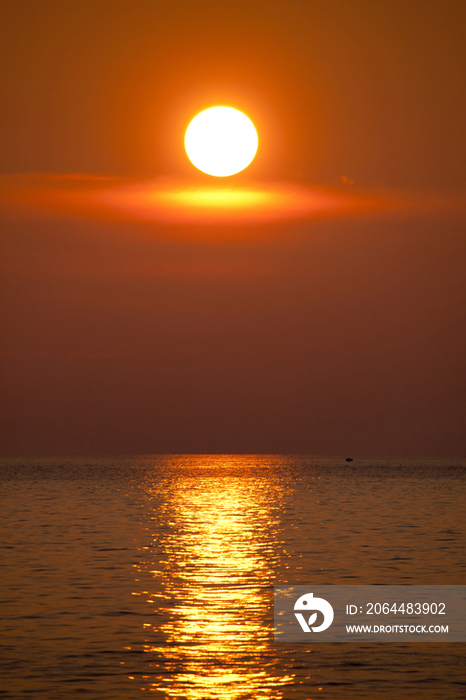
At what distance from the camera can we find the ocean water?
20328mm

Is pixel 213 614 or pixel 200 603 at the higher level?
pixel 200 603

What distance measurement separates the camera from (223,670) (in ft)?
68.7

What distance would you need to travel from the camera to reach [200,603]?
1152 inches

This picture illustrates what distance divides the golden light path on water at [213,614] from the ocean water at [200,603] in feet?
0.18

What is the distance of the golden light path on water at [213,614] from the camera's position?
20234 mm

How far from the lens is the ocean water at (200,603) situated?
20.3 meters

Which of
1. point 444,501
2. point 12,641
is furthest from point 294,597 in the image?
point 444,501

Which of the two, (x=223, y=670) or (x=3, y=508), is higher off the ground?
(x=3, y=508)

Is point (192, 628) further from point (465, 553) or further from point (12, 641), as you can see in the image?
point (465, 553)

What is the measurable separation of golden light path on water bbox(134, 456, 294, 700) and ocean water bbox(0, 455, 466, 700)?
6cm

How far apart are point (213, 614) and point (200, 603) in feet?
6.64

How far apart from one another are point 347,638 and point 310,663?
292 cm

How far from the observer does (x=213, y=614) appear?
2730 centimetres

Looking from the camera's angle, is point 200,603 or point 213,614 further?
point 200,603
